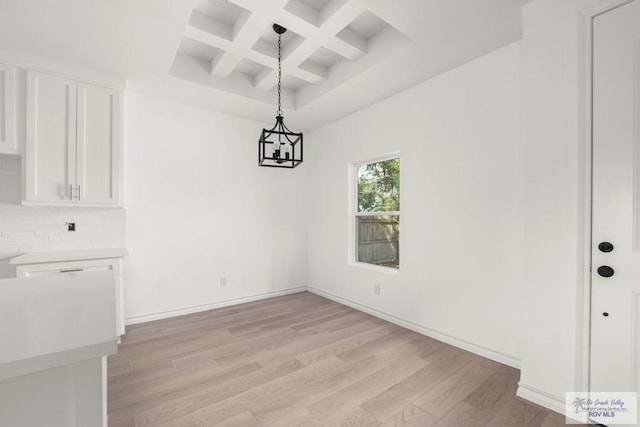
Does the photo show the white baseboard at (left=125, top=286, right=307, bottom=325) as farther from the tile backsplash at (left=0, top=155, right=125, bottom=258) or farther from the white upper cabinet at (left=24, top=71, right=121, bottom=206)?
the white upper cabinet at (left=24, top=71, right=121, bottom=206)

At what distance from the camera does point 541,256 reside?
196cm

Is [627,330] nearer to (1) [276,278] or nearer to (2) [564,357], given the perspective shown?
(2) [564,357]

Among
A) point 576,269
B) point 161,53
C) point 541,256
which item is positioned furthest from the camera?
point 161,53

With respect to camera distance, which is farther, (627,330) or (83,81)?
(83,81)

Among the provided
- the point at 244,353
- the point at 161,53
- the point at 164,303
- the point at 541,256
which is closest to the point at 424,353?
the point at 541,256

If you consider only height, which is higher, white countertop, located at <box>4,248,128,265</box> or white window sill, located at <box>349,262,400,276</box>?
white countertop, located at <box>4,248,128,265</box>

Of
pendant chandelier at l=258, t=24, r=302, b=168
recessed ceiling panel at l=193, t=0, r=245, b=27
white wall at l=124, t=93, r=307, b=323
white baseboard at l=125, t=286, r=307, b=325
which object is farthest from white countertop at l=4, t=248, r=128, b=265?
recessed ceiling panel at l=193, t=0, r=245, b=27

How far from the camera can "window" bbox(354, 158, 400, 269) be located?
3.56m

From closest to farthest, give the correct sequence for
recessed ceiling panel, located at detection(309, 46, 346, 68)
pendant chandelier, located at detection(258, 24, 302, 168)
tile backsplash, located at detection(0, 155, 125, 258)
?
pendant chandelier, located at detection(258, 24, 302, 168), tile backsplash, located at detection(0, 155, 125, 258), recessed ceiling panel, located at detection(309, 46, 346, 68)

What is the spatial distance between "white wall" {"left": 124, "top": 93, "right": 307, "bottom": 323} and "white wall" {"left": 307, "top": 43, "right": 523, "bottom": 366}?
147 centimetres

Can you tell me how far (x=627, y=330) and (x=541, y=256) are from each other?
56cm

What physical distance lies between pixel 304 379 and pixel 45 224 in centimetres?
302

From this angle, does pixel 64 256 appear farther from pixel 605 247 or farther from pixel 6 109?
pixel 605 247

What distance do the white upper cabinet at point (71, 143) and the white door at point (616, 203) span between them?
403cm
